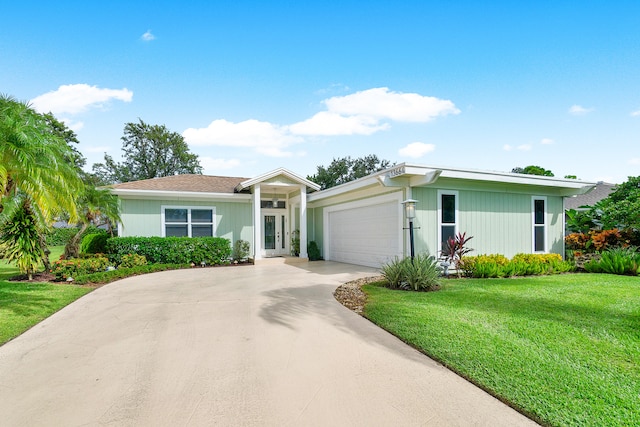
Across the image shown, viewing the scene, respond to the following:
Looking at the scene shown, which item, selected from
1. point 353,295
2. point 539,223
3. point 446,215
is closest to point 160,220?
point 353,295

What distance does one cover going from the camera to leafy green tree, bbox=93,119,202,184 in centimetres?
3566

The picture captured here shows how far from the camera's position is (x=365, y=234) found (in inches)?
472

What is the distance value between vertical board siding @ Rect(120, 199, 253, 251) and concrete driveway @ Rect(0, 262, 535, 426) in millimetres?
7241

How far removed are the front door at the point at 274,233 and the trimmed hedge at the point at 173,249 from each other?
7.41 ft

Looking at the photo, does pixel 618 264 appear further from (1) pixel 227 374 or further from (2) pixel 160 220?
(2) pixel 160 220

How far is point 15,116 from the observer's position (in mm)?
6961

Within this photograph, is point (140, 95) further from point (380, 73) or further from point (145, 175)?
point (145, 175)

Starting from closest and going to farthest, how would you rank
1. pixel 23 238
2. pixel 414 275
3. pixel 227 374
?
pixel 227 374, pixel 414 275, pixel 23 238

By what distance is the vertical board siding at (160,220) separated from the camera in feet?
41.1

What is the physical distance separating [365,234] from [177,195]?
750 centimetres

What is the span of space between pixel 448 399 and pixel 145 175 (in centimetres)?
3964

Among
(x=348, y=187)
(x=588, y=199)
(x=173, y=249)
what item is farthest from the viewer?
(x=588, y=199)

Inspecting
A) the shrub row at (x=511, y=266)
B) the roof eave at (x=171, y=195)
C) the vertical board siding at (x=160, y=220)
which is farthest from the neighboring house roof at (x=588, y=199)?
the roof eave at (x=171, y=195)

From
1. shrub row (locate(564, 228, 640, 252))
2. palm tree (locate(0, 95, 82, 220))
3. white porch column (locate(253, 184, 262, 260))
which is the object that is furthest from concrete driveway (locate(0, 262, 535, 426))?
shrub row (locate(564, 228, 640, 252))
